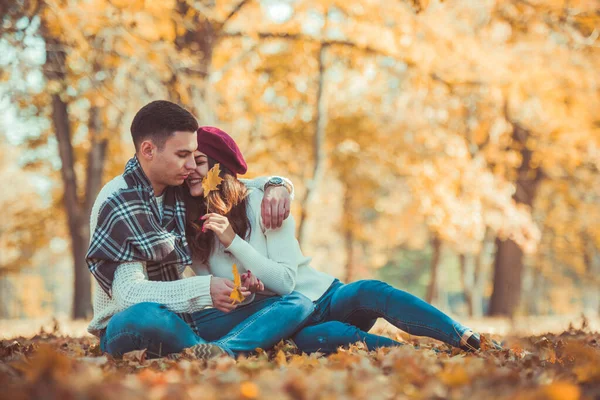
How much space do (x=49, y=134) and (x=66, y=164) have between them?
2.66 metres

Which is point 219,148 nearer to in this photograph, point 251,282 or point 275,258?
point 275,258

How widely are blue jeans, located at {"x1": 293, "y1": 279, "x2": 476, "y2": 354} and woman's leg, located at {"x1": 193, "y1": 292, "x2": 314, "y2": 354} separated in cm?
12

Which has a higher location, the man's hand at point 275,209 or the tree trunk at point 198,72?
the tree trunk at point 198,72

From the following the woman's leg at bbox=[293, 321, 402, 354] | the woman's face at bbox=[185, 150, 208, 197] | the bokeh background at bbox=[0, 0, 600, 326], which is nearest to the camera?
the woman's leg at bbox=[293, 321, 402, 354]

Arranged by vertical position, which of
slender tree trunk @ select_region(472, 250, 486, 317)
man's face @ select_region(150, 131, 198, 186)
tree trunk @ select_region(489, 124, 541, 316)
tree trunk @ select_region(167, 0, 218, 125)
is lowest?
slender tree trunk @ select_region(472, 250, 486, 317)

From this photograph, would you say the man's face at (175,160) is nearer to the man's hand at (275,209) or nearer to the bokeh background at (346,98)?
the man's hand at (275,209)

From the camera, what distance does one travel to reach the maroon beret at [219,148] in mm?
3357

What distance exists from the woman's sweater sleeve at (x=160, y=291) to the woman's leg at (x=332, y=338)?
61 centimetres

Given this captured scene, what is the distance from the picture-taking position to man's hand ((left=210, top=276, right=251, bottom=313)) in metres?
2.79

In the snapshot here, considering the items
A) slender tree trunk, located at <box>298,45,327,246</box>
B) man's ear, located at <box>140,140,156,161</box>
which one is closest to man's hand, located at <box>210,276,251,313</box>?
man's ear, located at <box>140,140,156,161</box>

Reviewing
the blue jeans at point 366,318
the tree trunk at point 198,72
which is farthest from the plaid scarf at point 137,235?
the tree trunk at point 198,72

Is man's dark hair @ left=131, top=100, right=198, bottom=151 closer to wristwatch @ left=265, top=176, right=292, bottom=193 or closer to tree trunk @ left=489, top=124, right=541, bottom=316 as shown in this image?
wristwatch @ left=265, top=176, right=292, bottom=193

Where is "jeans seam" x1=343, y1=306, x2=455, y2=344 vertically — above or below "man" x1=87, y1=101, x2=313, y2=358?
below

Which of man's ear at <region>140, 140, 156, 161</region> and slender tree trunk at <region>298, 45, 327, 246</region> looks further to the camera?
slender tree trunk at <region>298, 45, 327, 246</region>
